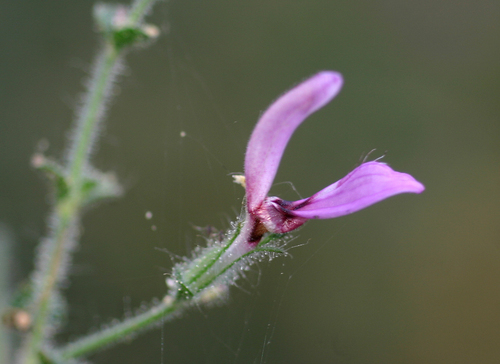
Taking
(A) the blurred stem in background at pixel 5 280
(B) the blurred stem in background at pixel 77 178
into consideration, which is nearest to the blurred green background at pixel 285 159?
(A) the blurred stem in background at pixel 5 280

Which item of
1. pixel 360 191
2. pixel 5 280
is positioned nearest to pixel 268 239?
pixel 360 191

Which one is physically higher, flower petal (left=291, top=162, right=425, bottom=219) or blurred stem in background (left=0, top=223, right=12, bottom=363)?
blurred stem in background (left=0, top=223, right=12, bottom=363)

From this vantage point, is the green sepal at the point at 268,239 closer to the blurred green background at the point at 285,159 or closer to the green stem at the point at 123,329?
the green stem at the point at 123,329

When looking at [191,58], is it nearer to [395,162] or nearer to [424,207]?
[395,162]

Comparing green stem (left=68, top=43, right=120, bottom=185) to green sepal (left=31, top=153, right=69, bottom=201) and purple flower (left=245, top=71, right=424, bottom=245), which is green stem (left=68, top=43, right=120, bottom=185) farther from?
purple flower (left=245, top=71, right=424, bottom=245)

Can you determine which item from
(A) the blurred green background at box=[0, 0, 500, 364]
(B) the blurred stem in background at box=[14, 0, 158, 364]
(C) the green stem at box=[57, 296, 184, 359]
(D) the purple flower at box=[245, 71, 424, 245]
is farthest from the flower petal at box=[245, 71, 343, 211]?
(A) the blurred green background at box=[0, 0, 500, 364]

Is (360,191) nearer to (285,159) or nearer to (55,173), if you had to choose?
(55,173)
